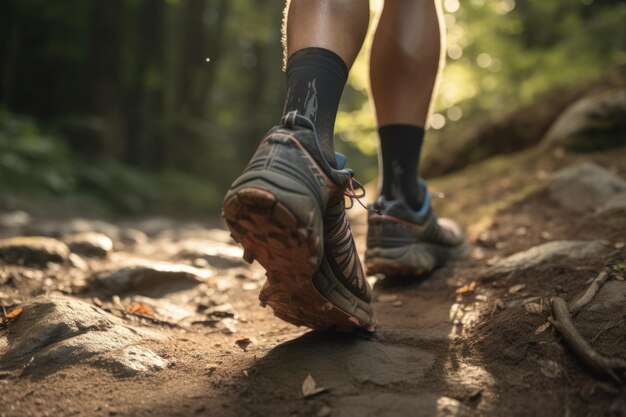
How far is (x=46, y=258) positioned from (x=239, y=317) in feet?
3.80

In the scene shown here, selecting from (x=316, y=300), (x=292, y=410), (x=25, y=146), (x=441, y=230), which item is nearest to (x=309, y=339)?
(x=316, y=300)

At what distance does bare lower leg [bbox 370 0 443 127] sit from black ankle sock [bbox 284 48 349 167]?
673mm

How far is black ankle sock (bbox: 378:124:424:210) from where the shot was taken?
6.41 feet

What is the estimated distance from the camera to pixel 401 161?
195 cm

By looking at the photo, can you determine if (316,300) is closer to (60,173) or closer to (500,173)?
(500,173)

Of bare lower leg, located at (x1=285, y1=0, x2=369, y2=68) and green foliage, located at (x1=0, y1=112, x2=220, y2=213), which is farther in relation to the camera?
green foliage, located at (x1=0, y1=112, x2=220, y2=213)

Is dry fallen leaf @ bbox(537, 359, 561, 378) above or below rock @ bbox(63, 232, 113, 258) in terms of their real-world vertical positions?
above

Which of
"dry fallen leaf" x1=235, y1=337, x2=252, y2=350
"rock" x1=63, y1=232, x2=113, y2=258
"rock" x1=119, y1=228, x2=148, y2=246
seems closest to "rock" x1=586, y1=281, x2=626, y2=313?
"dry fallen leaf" x1=235, y1=337, x2=252, y2=350

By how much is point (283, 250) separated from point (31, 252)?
1790 millimetres

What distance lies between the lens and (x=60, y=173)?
319 inches

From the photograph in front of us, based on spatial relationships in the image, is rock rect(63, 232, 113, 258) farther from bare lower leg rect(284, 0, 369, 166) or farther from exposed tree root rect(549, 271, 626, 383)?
exposed tree root rect(549, 271, 626, 383)

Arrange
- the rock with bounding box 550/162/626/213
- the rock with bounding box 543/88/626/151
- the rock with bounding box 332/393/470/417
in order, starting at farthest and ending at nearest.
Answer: the rock with bounding box 543/88/626/151 < the rock with bounding box 550/162/626/213 < the rock with bounding box 332/393/470/417

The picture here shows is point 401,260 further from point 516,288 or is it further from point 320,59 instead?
point 320,59

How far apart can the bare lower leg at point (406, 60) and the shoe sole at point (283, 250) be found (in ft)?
3.04
